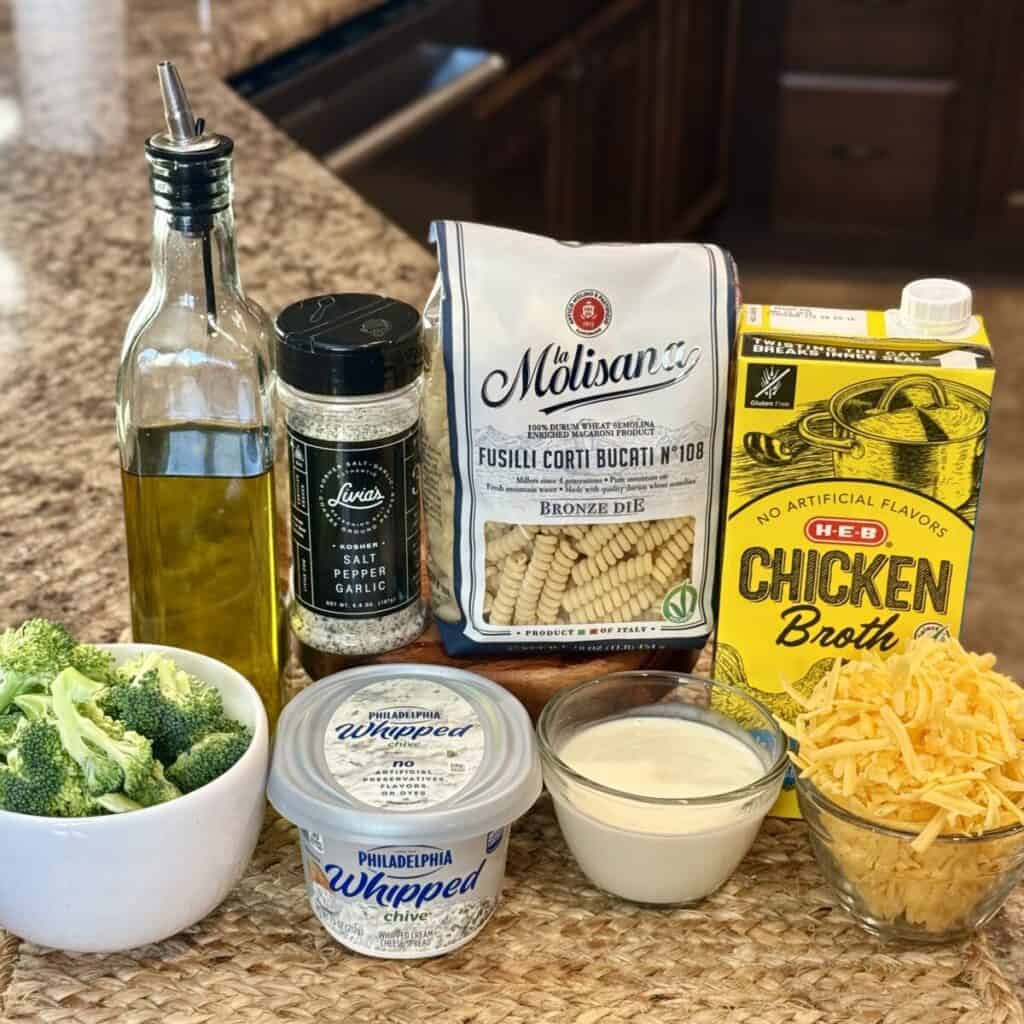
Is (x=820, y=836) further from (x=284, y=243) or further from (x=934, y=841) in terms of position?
(x=284, y=243)

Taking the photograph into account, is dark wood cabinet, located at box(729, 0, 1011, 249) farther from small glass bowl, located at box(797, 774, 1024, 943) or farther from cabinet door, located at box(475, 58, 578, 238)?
small glass bowl, located at box(797, 774, 1024, 943)

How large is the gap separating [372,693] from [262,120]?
1.23m

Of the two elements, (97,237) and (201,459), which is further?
(97,237)

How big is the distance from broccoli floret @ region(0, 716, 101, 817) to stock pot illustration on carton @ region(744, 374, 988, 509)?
0.42 metres

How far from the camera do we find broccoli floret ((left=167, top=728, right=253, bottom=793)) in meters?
0.87

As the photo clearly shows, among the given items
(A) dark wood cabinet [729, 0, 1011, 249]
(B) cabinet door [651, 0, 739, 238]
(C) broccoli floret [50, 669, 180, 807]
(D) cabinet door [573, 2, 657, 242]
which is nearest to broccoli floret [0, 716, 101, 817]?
(C) broccoli floret [50, 669, 180, 807]

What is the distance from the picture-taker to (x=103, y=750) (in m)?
0.84

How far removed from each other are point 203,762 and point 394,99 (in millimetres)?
1818

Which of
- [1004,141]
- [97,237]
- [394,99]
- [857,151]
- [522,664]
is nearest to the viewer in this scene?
[522,664]

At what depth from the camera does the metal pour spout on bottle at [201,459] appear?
3.25 feet

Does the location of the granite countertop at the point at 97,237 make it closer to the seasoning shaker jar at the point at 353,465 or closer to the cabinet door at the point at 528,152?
the seasoning shaker jar at the point at 353,465

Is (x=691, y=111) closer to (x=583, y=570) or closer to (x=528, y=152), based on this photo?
(x=528, y=152)

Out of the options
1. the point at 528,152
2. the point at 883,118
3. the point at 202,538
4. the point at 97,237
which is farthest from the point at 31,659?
the point at 883,118

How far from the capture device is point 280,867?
0.97 m
